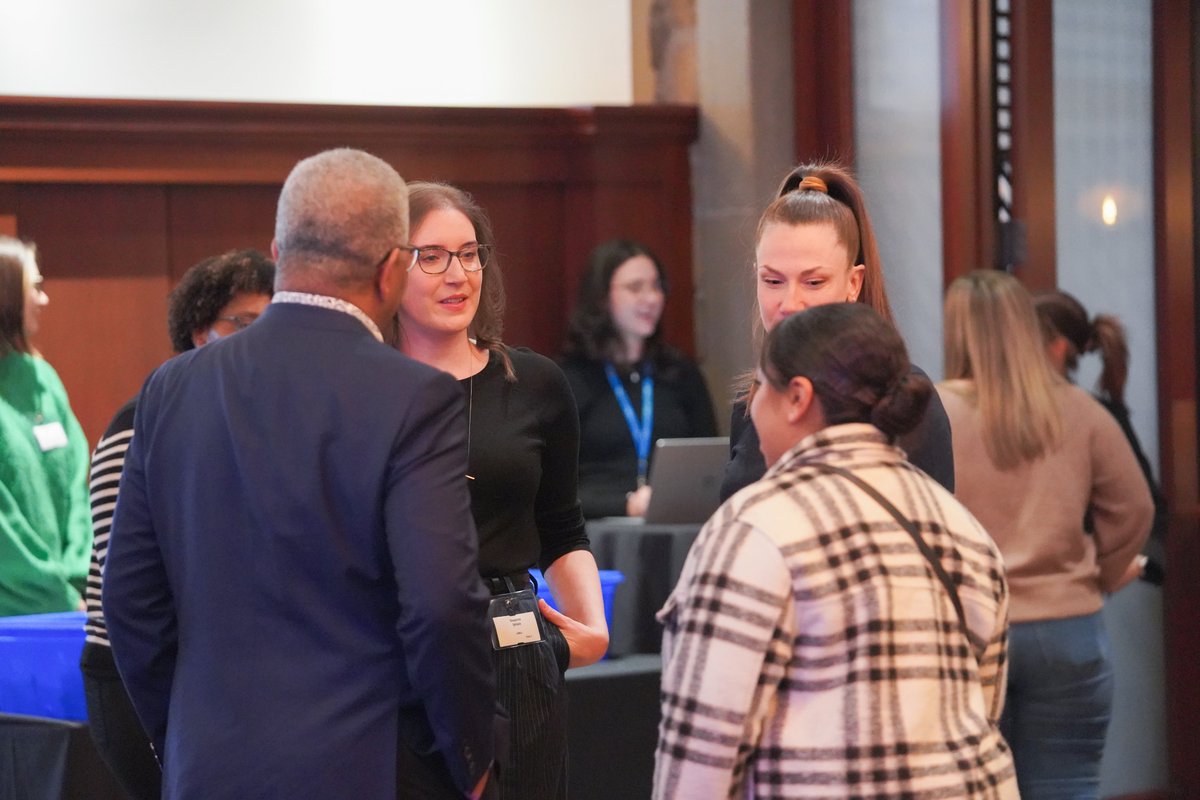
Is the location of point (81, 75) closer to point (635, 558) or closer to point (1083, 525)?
point (635, 558)

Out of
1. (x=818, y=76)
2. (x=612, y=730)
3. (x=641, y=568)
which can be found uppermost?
(x=818, y=76)

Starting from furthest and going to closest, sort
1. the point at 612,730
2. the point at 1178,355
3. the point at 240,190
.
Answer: the point at 240,190 → the point at 1178,355 → the point at 612,730

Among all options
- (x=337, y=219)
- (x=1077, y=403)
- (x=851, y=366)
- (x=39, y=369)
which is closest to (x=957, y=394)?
(x=1077, y=403)

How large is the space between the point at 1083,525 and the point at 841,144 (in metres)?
2.08

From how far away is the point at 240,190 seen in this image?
548cm

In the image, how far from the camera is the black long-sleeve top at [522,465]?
2283mm

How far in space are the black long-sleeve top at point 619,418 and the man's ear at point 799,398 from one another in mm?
3090

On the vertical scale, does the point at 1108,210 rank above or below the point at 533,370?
above

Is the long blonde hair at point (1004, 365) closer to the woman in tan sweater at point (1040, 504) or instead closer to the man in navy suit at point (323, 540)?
the woman in tan sweater at point (1040, 504)

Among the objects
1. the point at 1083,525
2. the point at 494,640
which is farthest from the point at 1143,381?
the point at 494,640

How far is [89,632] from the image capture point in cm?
242

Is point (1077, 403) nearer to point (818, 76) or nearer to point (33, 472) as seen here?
point (818, 76)

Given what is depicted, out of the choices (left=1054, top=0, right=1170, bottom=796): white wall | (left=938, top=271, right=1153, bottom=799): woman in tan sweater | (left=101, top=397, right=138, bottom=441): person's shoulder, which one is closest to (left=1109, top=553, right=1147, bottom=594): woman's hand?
(left=938, top=271, right=1153, bottom=799): woman in tan sweater

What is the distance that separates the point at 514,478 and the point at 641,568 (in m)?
2.08
